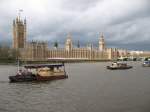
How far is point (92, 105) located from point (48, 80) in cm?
1963

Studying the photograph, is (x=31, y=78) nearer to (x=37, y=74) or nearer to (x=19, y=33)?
(x=37, y=74)

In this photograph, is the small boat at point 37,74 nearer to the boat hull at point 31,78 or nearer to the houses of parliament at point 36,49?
the boat hull at point 31,78

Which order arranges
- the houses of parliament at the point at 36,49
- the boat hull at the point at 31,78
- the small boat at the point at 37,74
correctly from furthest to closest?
the houses of parliament at the point at 36,49
the small boat at the point at 37,74
the boat hull at the point at 31,78

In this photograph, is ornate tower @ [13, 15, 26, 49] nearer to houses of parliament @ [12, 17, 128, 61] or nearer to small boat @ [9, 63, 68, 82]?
houses of parliament @ [12, 17, 128, 61]

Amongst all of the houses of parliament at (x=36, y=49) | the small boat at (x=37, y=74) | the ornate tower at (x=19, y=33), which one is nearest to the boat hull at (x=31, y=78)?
the small boat at (x=37, y=74)

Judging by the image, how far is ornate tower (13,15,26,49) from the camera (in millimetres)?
153688

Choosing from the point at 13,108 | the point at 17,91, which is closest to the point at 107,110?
the point at 13,108

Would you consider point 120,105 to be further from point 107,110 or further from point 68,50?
point 68,50

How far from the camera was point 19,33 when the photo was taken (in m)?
156

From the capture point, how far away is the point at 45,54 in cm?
15975

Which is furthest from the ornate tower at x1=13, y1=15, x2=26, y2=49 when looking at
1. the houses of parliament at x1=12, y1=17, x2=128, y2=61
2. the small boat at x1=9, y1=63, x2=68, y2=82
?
the small boat at x1=9, y1=63, x2=68, y2=82

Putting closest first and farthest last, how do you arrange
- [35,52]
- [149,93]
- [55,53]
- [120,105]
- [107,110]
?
[107,110]
[120,105]
[149,93]
[35,52]
[55,53]

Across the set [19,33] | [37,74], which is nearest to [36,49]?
[19,33]

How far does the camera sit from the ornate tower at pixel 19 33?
504 ft
